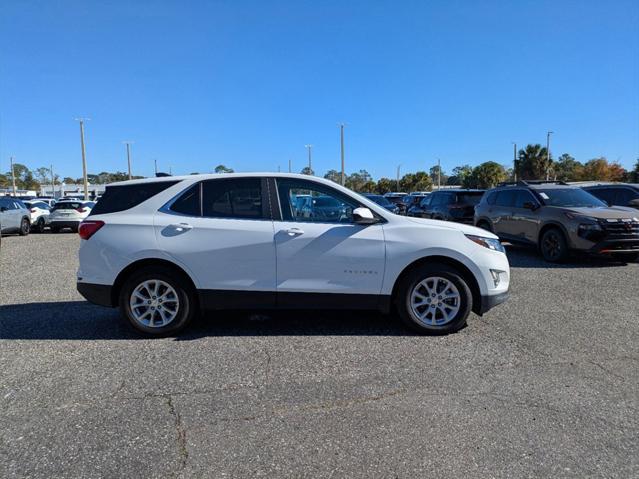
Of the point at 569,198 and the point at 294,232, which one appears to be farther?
the point at 569,198

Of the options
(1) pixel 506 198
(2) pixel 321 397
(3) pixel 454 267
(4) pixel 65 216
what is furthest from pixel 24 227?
(2) pixel 321 397

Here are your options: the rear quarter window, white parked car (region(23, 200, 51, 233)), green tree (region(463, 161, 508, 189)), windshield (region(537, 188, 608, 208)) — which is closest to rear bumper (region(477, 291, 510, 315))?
the rear quarter window

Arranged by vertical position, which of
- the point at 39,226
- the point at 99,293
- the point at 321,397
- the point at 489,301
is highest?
the point at 39,226

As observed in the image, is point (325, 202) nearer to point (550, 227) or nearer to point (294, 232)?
point (294, 232)

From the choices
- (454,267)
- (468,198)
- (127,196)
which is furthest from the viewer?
(468,198)

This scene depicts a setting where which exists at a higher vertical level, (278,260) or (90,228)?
(90,228)

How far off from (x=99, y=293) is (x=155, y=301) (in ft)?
2.03

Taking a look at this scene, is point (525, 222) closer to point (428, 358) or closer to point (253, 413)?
point (428, 358)

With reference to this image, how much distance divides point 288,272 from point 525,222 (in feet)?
26.4

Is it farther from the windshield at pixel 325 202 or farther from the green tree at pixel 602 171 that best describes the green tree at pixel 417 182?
the windshield at pixel 325 202

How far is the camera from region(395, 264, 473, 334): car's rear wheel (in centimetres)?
479

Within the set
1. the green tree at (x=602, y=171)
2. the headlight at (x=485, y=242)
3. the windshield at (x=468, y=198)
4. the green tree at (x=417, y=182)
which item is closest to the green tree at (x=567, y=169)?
the green tree at (x=602, y=171)

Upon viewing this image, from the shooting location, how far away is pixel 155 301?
4.79 meters

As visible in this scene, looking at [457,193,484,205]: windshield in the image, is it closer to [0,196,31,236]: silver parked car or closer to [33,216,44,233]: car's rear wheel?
[0,196,31,236]: silver parked car
